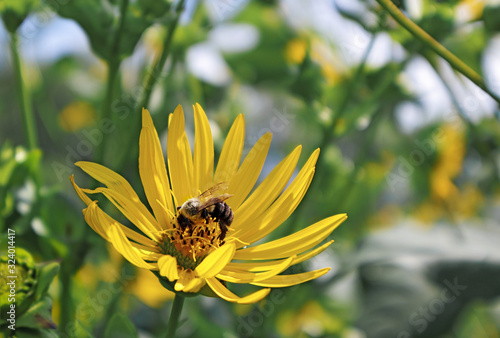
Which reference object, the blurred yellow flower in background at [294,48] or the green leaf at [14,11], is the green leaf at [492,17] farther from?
the green leaf at [14,11]

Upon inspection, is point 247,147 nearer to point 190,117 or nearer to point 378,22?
point 190,117

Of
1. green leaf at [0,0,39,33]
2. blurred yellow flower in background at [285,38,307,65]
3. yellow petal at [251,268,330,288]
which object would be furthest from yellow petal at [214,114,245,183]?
blurred yellow flower in background at [285,38,307,65]

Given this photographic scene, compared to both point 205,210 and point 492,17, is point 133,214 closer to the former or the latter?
point 205,210

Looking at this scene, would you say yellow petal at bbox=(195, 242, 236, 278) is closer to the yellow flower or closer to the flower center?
the yellow flower

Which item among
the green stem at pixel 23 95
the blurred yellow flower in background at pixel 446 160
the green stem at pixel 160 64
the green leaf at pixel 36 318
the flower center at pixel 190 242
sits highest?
the green stem at pixel 160 64

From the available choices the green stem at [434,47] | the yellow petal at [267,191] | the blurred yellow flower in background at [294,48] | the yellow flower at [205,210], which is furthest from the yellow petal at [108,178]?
the blurred yellow flower in background at [294,48]

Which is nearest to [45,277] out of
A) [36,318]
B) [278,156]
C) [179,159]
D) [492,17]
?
[36,318]

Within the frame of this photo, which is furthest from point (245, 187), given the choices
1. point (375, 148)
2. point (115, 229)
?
point (375, 148)
